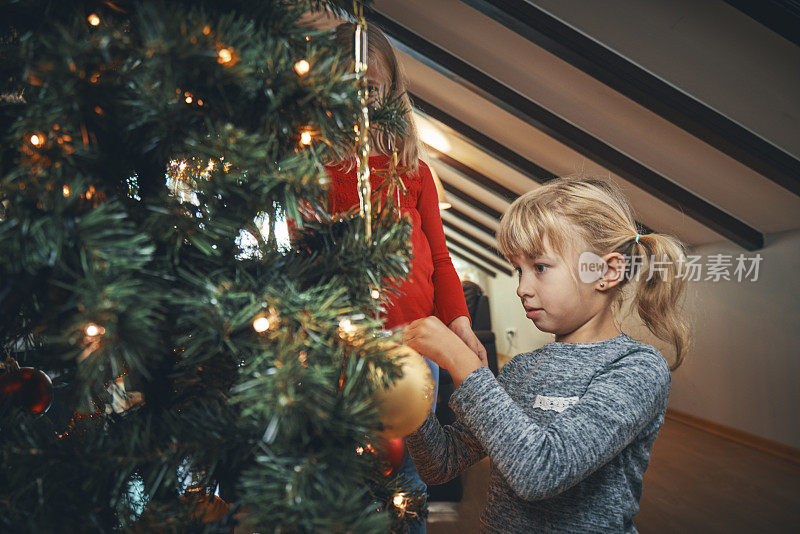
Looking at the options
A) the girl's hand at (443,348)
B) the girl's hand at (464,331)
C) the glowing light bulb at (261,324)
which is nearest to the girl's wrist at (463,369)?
the girl's hand at (443,348)

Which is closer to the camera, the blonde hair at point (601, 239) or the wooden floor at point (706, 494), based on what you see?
the blonde hair at point (601, 239)

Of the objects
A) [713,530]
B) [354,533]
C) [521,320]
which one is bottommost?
[713,530]

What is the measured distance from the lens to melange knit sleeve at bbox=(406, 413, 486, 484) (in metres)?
0.78

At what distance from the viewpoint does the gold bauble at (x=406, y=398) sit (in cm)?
49

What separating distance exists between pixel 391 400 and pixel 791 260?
316 cm

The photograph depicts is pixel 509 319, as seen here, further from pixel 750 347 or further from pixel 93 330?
pixel 93 330

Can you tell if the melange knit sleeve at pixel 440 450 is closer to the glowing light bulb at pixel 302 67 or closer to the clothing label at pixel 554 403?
the clothing label at pixel 554 403

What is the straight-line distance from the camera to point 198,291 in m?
0.43

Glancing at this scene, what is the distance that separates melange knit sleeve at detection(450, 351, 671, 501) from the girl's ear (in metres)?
0.17

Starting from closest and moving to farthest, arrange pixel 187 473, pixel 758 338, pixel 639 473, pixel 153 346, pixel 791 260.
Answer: pixel 153 346
pixel 187 473
pixel 639 473
pixel 791 260
pixel 758 338

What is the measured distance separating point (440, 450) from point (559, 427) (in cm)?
21

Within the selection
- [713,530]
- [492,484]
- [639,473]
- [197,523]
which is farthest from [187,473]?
[713,530]

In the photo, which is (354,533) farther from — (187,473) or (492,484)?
(492,484)

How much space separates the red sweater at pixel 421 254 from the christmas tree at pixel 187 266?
431mm
